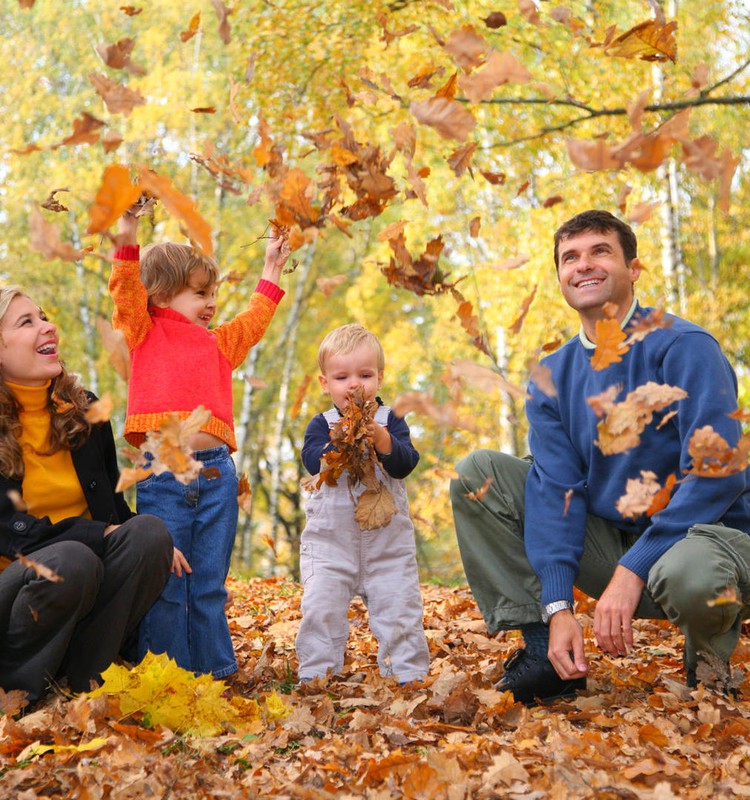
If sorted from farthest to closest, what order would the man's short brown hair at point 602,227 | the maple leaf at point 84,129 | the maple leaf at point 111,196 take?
1. the man's short brown hair at point 602,227
2. the maple leaf at point 84,129
3. the maple leaf at point 111,196

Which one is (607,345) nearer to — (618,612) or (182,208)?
(618,612)

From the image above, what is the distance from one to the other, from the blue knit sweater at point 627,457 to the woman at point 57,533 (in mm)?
1341

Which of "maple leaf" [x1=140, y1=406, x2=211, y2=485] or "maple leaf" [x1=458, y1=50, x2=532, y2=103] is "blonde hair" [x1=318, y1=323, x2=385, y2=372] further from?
"maple leaf" [x1=458, y1=50, x2=532, y2=103]

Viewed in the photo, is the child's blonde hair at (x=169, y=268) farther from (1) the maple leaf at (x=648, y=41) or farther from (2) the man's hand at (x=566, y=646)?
(2) the man's hand at (x=566, y=646)

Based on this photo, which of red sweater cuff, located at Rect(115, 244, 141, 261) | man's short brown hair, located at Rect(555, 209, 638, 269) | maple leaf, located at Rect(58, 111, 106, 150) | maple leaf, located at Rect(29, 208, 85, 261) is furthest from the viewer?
man's short brown hair, located at Rect(555, 209, 638, 269)

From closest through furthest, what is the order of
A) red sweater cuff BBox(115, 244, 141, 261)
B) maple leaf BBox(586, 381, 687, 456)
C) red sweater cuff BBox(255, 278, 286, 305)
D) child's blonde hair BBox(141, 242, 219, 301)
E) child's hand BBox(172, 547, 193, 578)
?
maple leaf BBox(586, 381, 687, 456) < red sweater cuff BBox(115, 244, 141, 261) < child's hand BBox(172, 547, 193, 578) < child's blonde hair BBox(141, 242, 219, 301) < red sweater cuff BBox(255, 278, 286, 305)

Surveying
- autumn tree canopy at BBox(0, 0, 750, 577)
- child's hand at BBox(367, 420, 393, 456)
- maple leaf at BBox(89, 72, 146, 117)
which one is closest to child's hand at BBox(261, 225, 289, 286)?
autumn tree canopy at BBox(0, 0, 750, 577)

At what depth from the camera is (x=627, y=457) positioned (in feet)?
→ 9.80

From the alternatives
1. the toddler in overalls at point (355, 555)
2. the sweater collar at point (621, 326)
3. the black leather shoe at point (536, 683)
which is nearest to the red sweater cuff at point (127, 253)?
the toddler in overalls at point (355, 555)

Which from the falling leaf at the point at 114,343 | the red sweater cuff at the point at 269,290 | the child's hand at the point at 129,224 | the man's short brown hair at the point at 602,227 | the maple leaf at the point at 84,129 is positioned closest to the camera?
the falling leaf at the point at 114,343

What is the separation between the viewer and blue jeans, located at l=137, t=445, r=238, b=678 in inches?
126

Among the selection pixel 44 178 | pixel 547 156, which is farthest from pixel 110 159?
pixel 547 156

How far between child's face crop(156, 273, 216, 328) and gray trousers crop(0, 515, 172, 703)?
91cm

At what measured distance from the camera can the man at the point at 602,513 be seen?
2.69m
